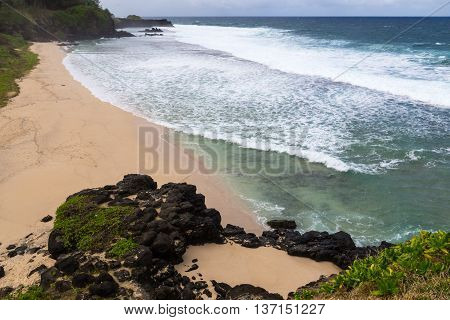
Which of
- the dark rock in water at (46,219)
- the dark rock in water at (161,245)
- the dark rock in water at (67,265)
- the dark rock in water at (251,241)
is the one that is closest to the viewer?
the dark rock in water at (67,265)

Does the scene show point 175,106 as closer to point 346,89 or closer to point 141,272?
point 346,89

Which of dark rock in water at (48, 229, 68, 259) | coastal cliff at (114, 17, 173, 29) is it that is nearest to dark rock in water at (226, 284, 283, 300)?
dark rock in water at (48, 229, 68, 259)

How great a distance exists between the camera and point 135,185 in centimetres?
962

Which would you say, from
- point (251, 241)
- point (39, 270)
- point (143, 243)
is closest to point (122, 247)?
point (143, 243)

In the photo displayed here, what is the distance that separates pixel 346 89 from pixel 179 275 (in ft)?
60.6

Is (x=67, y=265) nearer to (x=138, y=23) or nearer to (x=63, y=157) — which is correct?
(x=63, y=157)

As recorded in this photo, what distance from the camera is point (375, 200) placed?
34.6ft

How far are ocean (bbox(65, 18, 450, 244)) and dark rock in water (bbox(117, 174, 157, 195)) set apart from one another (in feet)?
8.48

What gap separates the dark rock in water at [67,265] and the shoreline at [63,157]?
244cm

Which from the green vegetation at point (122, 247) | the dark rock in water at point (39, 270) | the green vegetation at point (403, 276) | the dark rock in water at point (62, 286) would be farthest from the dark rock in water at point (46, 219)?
the green vegetation at point (403, 276)

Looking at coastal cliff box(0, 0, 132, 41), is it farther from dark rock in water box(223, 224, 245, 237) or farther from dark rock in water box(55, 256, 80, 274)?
dark rock in water box(55, 256, 80, 274)

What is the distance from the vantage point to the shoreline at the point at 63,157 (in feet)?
32.5

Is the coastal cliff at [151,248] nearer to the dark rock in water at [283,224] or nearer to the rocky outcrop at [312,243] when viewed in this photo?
the rocky outcrop at [312,243]

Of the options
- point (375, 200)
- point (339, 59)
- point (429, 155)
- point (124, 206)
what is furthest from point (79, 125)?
point (339, 59)
